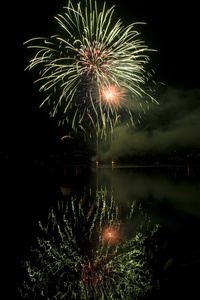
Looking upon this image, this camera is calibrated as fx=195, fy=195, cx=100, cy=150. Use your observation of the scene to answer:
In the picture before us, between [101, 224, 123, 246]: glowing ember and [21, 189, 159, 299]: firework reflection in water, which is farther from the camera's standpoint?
[101, 224, 123, 246]: glowing ember

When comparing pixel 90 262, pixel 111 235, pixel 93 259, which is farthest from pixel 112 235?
pixel 90 262

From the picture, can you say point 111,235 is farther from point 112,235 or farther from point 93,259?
point 93,259

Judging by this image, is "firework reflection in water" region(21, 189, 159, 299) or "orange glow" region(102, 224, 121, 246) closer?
"firework reflection in water" region(21, 189, 159, 299)

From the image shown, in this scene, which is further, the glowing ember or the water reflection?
the glowing ember

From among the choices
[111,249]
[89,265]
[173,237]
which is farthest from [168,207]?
[89,265]

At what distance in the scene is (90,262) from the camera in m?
4.88

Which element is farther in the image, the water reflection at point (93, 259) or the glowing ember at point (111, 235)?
the glowing ember at point (111, 235)

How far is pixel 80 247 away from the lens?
5.73m

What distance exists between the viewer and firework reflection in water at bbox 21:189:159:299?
3.98m

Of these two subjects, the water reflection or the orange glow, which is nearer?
the water reflection

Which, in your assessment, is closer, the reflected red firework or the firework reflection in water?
the firework reflection in water

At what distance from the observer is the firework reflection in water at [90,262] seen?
3.98m

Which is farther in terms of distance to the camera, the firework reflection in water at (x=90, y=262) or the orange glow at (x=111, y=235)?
the orange glow at (x=111, y=235)

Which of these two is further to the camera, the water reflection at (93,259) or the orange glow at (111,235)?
the orange glow at (111,235)
